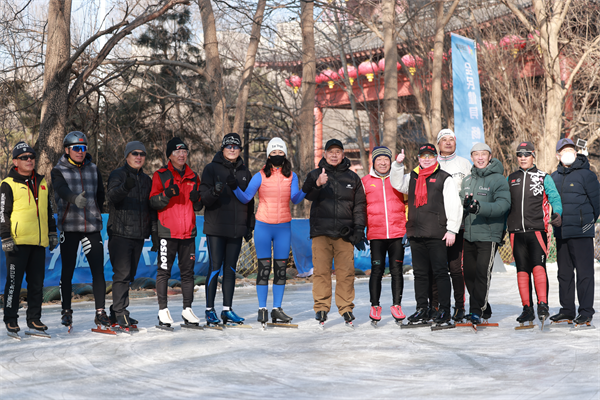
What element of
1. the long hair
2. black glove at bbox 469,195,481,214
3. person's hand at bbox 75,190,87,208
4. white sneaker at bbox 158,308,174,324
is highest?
the long hair

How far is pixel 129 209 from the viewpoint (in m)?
5.98

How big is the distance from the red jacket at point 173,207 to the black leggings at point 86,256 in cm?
64

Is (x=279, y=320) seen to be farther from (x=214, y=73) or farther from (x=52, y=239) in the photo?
(x=214, y=73)

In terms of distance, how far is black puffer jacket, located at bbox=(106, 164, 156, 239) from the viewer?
19.5 ft

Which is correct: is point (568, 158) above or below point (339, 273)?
above

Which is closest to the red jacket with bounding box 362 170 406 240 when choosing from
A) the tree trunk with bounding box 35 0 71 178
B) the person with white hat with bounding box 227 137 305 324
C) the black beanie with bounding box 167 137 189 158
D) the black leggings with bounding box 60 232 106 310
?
the person with white hat with bounding box 227 137 305 324

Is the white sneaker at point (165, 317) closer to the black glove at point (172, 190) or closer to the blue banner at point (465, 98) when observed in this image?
the black glove at point (172, 190)

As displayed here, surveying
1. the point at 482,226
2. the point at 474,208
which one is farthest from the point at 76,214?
the point at 482,226

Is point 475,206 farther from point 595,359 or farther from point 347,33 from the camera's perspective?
Answer: point 347,33

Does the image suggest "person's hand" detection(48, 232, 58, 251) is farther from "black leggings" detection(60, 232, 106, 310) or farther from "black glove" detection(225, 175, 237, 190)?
"black glove" detection(225, 175, 237, 190)

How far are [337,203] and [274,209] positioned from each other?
657mm

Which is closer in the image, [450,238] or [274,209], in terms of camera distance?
[450,238]

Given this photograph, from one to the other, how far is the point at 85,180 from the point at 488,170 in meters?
4.05

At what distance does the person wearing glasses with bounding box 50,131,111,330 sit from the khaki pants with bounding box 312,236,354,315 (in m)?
2.18
